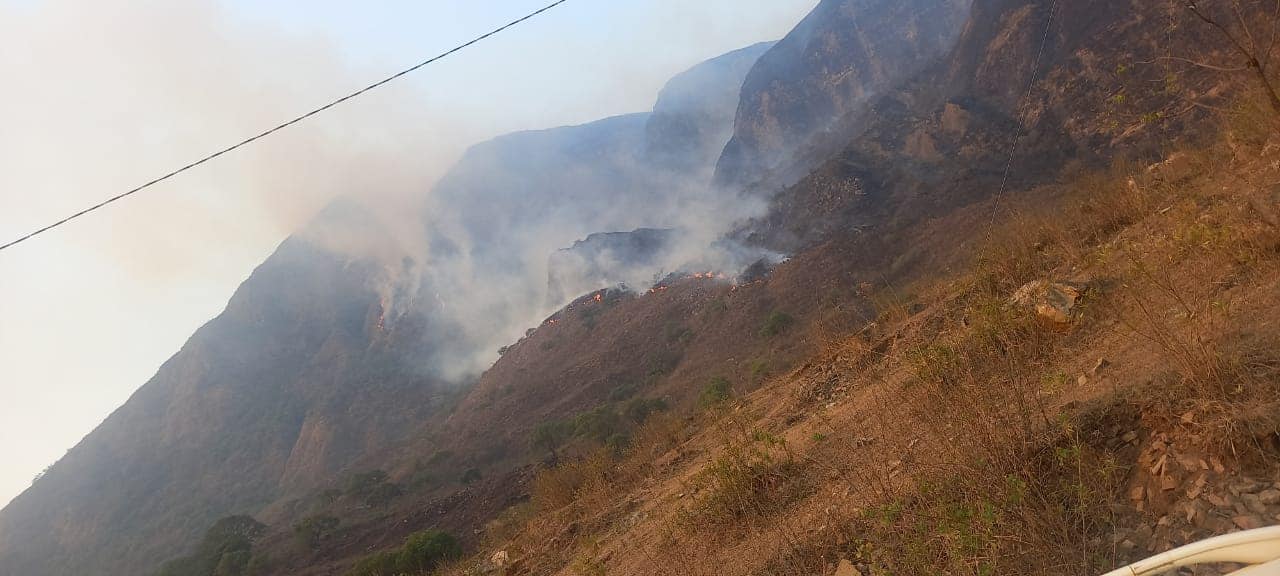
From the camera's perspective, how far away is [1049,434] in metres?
2.96

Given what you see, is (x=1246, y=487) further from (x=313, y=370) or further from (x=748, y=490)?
(x=313, y=370)

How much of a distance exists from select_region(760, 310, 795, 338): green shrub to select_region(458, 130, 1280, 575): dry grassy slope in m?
18.1

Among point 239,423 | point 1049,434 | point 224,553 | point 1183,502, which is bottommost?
point 224,553

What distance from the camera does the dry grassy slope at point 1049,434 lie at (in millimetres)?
2541

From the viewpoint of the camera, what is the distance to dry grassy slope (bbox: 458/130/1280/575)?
254 cm

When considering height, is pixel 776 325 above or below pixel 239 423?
below

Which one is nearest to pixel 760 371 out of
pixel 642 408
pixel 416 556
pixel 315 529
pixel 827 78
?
pixel 642 408

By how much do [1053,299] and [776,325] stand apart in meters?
21.0

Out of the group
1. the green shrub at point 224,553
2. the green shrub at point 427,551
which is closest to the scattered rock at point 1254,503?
the green shrub at point 427,551

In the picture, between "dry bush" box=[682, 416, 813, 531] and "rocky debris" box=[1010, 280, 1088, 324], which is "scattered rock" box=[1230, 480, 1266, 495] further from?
"rocky debris" box=[1010, 280, 1088, 324]

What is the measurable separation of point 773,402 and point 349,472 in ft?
135

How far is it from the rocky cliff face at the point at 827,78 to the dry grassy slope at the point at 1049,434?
49500 millimetres

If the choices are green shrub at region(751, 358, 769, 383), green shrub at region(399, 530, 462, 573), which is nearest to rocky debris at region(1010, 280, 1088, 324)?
green shrub at region(751, 358, 769, 383)

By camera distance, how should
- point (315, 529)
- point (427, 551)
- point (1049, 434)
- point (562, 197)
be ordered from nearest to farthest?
point (1049, 434) → point (427, 551) → point (315, 529) → point (562, 197)
